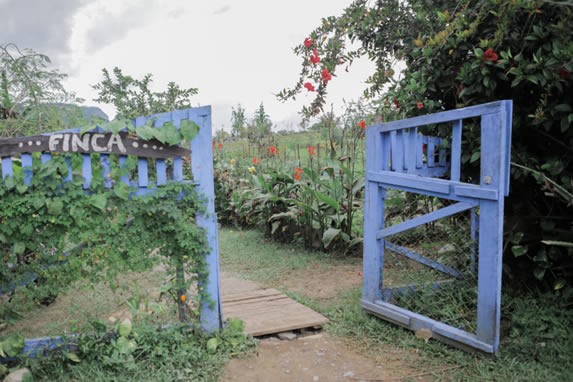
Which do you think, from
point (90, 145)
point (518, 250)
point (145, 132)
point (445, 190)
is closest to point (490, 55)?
point (445, 190)

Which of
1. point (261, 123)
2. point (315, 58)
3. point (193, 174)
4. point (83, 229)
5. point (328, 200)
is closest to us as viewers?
point (83, 229)

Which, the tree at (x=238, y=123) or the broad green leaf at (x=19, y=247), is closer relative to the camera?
the broad green leaf at (x=19, y=247)

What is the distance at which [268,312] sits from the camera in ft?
11.5

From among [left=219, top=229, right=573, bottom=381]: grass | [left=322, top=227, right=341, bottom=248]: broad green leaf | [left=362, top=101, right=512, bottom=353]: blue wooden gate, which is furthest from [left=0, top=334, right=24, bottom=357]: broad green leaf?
[left=322, top=227, right=341, bottom=248]: broad green leaf

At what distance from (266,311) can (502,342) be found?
1.69m

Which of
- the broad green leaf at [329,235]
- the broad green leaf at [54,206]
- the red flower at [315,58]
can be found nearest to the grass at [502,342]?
the broad green leaf at [329,235]

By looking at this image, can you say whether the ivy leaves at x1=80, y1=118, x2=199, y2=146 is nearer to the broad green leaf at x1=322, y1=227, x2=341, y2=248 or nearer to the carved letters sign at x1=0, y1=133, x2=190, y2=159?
the carved letters sign at x1=0, y1=133, x2=190, y2=159

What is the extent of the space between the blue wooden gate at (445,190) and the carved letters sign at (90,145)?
1.49 metres

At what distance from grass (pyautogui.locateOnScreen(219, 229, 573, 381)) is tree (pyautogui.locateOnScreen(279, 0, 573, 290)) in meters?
0.25

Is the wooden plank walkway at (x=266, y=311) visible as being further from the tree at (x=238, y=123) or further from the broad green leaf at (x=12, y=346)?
the tree at (x=238, y=123)

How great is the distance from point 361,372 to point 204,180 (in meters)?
1.55

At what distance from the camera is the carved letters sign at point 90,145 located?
8.12ft

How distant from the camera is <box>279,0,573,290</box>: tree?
2.74m

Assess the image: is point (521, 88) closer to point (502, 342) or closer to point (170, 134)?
point (502, 342)
